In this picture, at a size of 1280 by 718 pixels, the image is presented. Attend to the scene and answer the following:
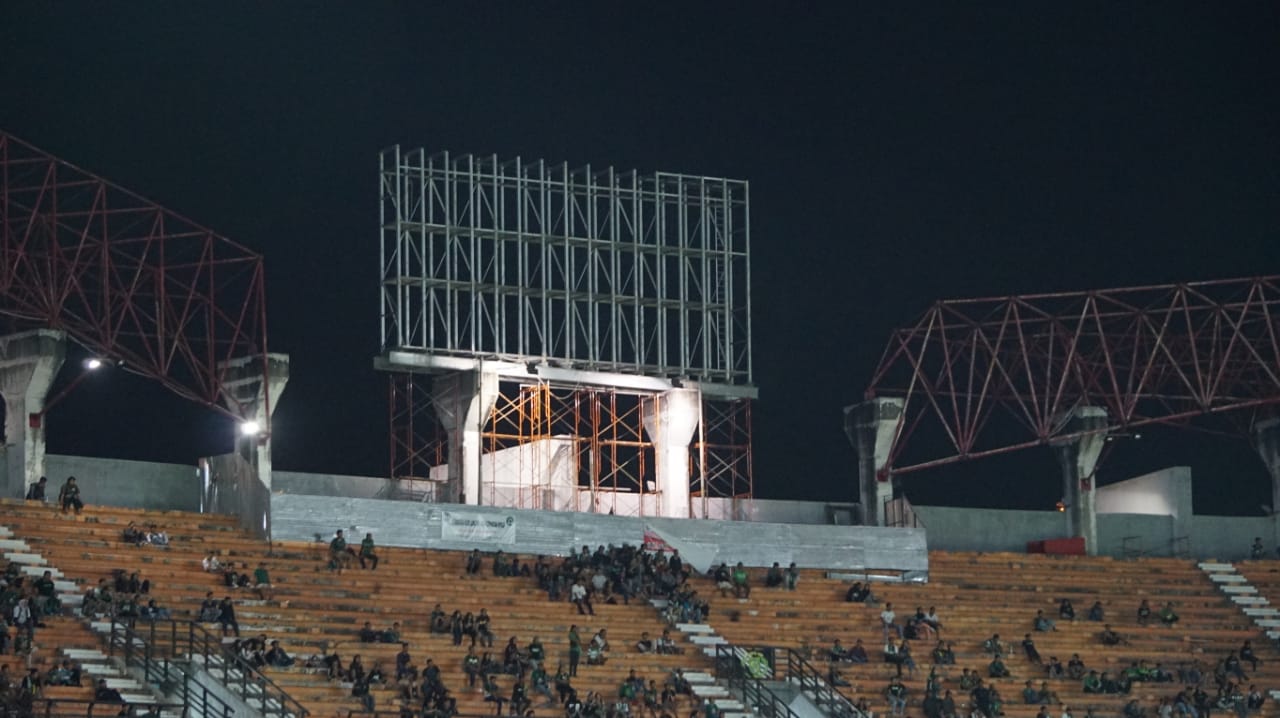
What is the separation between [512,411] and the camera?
77.9 metres

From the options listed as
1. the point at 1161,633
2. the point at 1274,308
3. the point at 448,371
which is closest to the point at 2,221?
the point at 448,371

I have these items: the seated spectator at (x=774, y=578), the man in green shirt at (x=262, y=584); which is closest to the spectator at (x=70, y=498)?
the man in green shirt at (x=262, y=584)

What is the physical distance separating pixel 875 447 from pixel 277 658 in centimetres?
2945

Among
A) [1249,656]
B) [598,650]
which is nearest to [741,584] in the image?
[598,650]

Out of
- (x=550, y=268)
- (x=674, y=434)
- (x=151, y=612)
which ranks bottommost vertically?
(x=151, y=612)

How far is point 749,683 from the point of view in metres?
63.5

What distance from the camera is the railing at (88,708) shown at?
163ft

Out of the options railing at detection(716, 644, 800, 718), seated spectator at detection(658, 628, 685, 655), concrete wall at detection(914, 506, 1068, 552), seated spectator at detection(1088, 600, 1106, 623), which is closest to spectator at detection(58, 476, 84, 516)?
seated spectator at detection(658, 628, 685, 655)

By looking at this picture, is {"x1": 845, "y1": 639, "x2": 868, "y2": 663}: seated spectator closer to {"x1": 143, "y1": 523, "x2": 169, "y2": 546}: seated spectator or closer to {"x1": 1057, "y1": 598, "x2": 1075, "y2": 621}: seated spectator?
{"x1": 1057, "y1": 598, "x2": 1075, "y2": 621}: seated spectator

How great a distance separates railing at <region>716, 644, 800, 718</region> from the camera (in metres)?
62.3

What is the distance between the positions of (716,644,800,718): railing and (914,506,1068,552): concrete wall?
771 inches

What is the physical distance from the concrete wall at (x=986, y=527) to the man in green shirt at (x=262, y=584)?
87.8ft

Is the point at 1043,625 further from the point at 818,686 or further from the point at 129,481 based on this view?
the point at 129,481

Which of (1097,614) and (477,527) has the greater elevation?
(477,527)
